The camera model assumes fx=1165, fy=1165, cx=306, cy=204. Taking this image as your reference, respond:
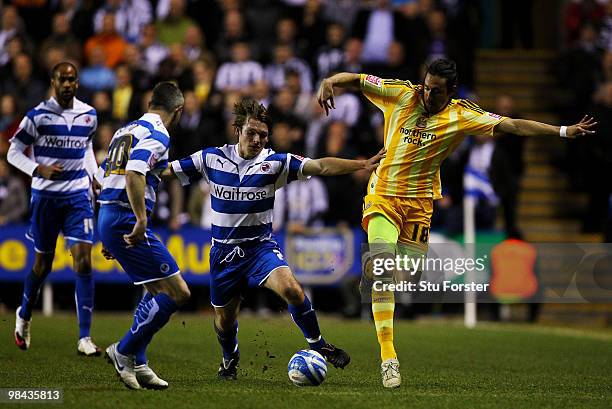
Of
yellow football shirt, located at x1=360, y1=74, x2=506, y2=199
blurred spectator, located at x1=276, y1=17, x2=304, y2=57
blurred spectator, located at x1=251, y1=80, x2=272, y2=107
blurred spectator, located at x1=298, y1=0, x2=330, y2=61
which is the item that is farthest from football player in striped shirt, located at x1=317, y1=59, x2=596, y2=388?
blurred spectator, located at x1=298, y1=0, x2=330, y2=61

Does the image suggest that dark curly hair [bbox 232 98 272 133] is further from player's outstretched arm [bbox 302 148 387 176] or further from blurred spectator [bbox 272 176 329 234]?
blurred spectator [bbox 272 176 329 234]

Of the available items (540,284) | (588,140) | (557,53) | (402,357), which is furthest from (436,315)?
(557,53)

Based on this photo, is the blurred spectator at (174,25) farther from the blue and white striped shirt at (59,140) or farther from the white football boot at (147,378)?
the white football boot at (147,378)

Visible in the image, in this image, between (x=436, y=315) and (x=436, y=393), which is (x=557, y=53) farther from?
(x=436, y=393)

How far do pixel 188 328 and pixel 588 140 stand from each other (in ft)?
23.0

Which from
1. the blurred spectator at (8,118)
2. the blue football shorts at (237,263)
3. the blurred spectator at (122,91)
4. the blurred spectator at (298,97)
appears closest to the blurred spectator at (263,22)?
the blurred spectator at (298,97)

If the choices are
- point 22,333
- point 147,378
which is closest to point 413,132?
point 147,378

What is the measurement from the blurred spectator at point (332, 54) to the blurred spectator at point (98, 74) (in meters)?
3.44

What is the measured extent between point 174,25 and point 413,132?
10328mm

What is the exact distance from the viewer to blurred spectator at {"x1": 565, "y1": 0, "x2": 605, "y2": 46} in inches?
778

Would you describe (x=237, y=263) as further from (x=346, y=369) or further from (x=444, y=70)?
(x=444, y=70)

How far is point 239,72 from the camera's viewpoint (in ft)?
59.6

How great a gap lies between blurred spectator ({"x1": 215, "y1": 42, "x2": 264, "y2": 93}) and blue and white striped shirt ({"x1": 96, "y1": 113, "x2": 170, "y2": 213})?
8849 mm

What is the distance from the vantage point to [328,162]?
29.3ft
